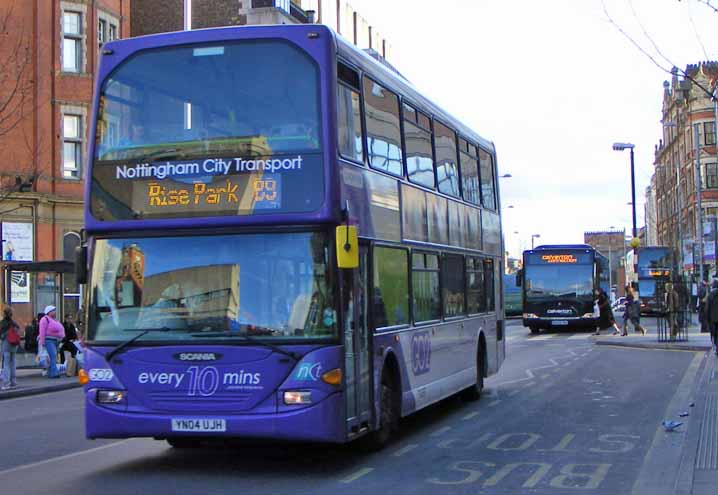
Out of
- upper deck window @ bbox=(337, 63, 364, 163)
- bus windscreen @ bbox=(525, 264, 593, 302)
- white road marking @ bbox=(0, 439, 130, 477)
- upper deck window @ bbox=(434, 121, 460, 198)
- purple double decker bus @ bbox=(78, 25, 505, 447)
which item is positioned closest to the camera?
purple double decker bus @ bbox=(78, 25, 505, 447)

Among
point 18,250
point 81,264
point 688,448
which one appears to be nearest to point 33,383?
point 18,250

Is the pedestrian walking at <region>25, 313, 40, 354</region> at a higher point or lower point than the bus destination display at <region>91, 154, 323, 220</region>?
lower

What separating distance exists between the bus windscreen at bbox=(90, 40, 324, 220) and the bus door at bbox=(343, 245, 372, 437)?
1.04 metres

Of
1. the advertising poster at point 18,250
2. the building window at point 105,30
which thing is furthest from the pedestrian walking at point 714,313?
the building window at point 105,30

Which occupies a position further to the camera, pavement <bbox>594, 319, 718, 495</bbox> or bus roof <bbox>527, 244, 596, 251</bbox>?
bus roof <bbox>527, 244, 596, 251</bbox>

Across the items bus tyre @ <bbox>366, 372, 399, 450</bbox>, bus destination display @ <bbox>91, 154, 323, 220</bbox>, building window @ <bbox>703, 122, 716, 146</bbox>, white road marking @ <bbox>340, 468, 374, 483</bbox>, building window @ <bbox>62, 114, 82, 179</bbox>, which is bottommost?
white road marking @ <bbox>340, 468, 374, 483</bbox>

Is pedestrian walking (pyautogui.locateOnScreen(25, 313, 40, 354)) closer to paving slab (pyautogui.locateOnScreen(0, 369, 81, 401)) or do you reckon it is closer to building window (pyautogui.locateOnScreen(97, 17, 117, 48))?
paving slab (pyautogui.locateOnScreen(0, 369, 81, 401))

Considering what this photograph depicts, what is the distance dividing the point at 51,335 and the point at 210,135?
15.4 metres

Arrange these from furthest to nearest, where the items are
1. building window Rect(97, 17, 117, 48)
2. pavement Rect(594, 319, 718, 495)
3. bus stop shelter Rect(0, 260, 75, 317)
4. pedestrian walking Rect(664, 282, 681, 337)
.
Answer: building window Rect(97, 17, 117, 48) → bus stop shelter Rect(0, 260, 75, 317) → pedestrian walking Rect(664, 282, 681, 337) → pavement Rect(594, 319, 718, 495)

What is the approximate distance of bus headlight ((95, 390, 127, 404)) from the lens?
995 cm

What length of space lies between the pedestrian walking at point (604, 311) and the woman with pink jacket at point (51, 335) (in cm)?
2180

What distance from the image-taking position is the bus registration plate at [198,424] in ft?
31.6

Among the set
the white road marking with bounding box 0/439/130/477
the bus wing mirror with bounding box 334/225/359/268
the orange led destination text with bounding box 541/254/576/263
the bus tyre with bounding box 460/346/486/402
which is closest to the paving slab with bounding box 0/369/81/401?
the white road marking with bounding box 0/439/130/477

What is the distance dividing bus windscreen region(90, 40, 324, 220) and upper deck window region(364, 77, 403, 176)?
57.0 inches
